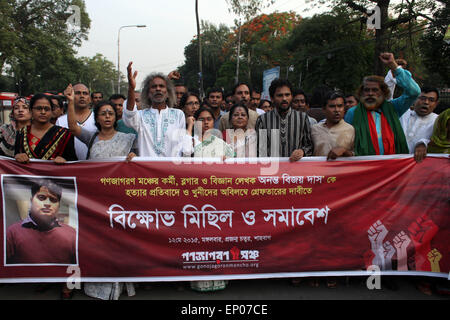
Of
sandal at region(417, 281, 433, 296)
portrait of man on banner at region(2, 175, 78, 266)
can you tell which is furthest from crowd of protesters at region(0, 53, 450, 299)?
sandal at region(417, 281, 433, 296)

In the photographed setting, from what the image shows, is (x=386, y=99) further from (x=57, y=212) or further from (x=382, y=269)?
(x=57, y=212)

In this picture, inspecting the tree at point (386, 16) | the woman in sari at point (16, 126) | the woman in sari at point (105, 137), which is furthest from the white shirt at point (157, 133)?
the tree at point (386, 16)

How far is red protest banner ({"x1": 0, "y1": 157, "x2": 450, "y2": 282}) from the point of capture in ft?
9.93

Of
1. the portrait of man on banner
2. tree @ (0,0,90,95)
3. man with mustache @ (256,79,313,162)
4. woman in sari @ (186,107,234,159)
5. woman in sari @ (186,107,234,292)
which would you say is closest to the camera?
the portrait of man on banner

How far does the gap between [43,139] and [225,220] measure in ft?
6.06

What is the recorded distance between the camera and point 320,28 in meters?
21.1

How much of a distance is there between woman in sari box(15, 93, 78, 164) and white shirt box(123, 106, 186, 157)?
0.62 m

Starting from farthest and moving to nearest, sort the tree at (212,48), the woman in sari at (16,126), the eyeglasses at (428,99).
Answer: the tree at (212,48)
the eyeglasses at (428,99)
the woman in sari at (16,126)

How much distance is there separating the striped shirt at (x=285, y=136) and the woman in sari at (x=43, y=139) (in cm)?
189

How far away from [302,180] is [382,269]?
44.7 inches

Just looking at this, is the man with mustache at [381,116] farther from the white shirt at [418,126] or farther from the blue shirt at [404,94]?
the white shirt at [418,126]

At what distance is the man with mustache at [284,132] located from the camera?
3.48 meters
